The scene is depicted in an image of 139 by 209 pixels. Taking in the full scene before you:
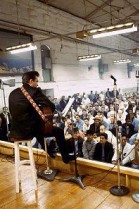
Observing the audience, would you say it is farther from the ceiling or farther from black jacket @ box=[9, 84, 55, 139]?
the ceiling

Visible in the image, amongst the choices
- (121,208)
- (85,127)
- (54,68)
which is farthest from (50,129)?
(54,68)

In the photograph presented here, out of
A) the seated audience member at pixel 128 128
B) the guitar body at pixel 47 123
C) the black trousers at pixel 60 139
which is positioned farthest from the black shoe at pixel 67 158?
the seated audience member at pixel 128 128

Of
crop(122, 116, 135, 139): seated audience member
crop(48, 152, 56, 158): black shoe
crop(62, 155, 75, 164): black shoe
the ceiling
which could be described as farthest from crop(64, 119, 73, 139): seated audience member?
Answer: the ceiling

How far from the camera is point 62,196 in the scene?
2.96m

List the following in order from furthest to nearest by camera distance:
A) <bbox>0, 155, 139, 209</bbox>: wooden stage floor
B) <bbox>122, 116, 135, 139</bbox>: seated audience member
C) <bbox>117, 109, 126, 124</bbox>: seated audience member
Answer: <bbox>117, 109, 126, 124</bbox>: seated audience member
<bbox>122, 116, 135, 139</bbox>: seated audience member
<bbox>0, 155, 139, 209</bbox>: wooden stage floor

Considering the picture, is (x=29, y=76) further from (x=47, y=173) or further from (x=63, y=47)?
(x=63, y=47)

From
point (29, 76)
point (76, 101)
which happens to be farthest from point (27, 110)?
point (76, 101)

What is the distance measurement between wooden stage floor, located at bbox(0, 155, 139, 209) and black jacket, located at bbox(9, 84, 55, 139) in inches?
31.4

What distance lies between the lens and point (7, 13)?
8477mm

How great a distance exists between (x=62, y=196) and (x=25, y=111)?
3.94 ft

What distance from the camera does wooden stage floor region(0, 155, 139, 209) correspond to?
274 cm

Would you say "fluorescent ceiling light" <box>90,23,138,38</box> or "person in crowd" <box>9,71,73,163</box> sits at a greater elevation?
"fluorescent ceiling light" <box>90,23,138,38</box>

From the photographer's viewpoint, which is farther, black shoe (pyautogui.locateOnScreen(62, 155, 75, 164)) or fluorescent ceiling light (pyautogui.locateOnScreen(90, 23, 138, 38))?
fluorescent ceiling light (pyautogui.locateOnScreen(90, 23, 138, 38))

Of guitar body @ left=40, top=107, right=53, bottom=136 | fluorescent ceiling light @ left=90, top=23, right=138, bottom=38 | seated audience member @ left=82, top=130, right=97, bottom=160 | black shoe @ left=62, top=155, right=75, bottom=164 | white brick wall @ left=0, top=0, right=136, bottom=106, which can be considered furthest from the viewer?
white brick wall @ left=0, top=0, right=136, bottom=106
